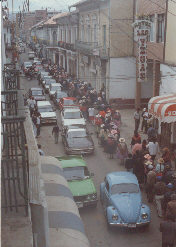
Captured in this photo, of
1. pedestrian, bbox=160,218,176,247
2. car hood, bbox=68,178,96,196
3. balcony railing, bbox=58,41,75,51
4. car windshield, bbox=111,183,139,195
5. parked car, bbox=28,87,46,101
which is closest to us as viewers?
pedestrian, bbox=160,218,176,247

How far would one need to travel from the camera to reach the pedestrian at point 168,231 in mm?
9273

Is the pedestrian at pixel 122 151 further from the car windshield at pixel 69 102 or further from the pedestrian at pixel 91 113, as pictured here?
the car windshield at pixel 69 102

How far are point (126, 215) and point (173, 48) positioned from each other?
12.4 metres

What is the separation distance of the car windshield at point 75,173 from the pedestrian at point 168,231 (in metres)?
4.52

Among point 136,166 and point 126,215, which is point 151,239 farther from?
point 136,166

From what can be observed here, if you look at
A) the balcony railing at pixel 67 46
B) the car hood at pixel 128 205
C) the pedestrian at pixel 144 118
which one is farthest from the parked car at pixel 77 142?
the balcony railing at pixel 67 46

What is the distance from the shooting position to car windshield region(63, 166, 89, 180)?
43.3 feet

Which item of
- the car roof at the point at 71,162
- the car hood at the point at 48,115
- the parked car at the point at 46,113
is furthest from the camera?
the car hood at the point at 48,115

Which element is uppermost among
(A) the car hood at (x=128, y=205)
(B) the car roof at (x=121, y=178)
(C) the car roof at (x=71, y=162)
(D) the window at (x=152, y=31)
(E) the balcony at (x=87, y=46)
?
(D) the window at (x=152, y=31)

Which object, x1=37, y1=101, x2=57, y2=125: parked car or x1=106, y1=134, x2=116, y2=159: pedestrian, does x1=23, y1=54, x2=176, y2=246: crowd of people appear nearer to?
x1=106, y1=134, x2=116, y2=159: pedestrian

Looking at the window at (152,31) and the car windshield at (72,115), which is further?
the window at (152,31)

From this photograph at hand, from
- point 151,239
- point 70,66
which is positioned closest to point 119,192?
point 151,239

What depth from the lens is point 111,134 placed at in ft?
60.2

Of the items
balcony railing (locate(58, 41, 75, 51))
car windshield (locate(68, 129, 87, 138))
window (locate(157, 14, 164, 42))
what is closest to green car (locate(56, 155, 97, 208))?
car windshield (locate(68, 129, 87, 138))
